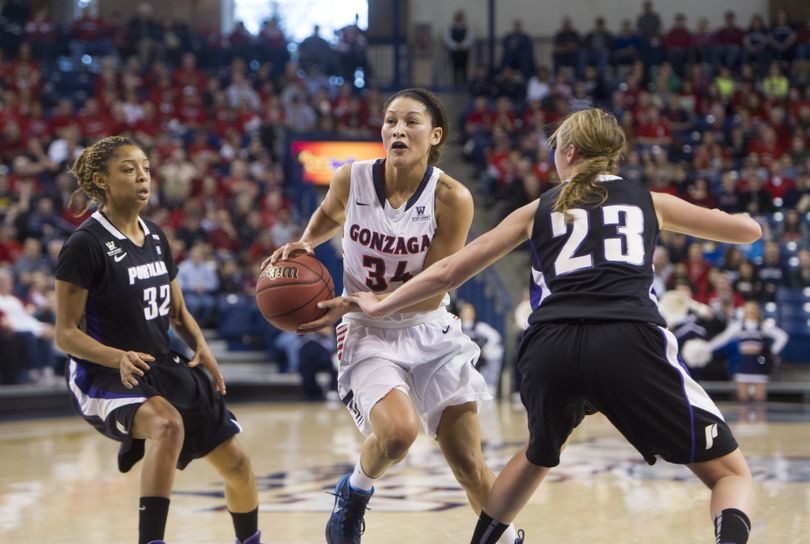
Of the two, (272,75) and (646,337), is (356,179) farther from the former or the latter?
(272,75)

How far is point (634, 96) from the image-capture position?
719 inches

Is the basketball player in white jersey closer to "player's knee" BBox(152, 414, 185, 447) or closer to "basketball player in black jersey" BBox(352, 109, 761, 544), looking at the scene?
"basketball player in black jersey" BBox(352, 109, 761, 544)

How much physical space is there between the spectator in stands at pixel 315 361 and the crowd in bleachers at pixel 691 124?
382cm

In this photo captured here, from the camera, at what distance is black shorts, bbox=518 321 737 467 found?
346cm

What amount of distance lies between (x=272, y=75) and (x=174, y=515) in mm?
14365

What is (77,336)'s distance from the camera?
423 cm

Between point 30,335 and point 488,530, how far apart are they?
8.47 meters

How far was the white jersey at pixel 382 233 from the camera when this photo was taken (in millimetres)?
4379

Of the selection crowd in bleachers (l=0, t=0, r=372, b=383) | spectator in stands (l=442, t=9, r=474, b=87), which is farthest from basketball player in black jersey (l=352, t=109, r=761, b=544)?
spectator in stands (l=442, t=9, r=474, b=87)

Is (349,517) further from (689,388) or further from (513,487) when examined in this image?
(689,388)

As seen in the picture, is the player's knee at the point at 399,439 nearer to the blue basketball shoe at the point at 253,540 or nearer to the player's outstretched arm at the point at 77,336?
the blue basketball shoe at the point at 253,540

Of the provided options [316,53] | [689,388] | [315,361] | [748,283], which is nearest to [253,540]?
[689,388]

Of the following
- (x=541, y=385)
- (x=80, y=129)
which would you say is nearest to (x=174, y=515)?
(x=541, y=385)

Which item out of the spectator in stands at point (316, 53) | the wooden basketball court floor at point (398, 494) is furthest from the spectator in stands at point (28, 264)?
the spectator in stands at point (316, 53)
